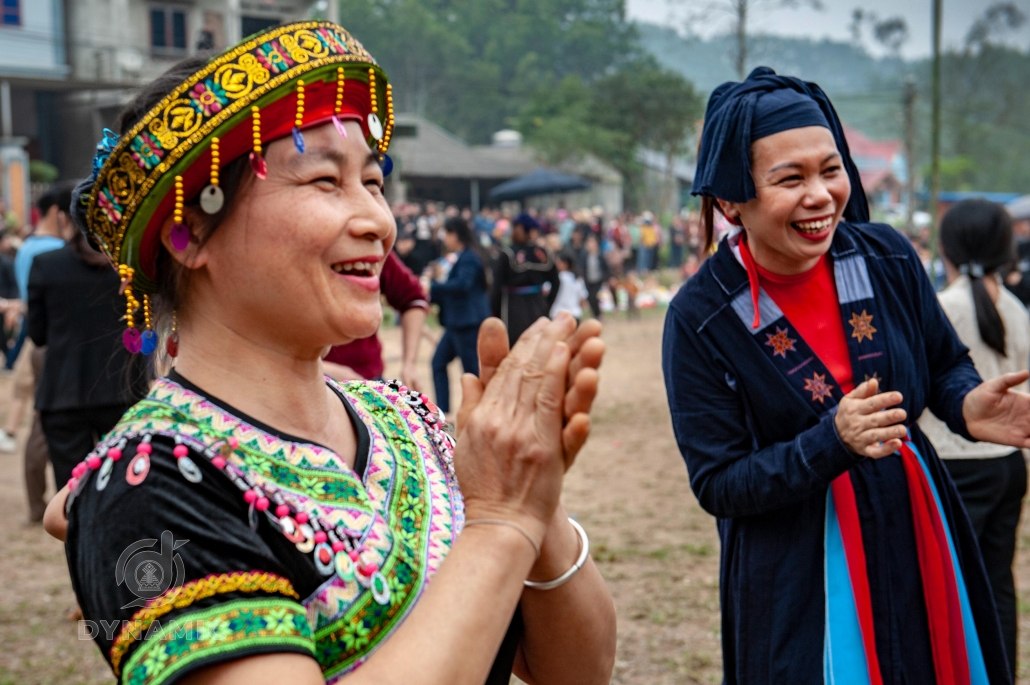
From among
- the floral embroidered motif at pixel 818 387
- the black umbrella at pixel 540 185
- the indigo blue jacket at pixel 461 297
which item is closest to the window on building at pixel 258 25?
the floral embroidered motif at pixel 818 387

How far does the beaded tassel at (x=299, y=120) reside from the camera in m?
1.46

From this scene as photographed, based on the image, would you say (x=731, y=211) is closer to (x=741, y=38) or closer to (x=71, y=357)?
(x=71, y=357)

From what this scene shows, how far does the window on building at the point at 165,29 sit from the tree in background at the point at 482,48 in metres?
6.71

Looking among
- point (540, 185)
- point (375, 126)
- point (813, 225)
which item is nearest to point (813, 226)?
point (813, 225)

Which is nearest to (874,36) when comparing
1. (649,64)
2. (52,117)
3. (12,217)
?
(649,64)

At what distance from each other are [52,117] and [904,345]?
32.9 metres

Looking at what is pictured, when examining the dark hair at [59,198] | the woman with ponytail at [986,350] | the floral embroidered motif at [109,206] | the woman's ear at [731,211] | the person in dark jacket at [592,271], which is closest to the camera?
the floral embroidered motif at [109,206]

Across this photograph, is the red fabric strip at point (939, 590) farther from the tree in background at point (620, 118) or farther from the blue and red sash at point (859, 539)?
the tree in background at point (620, 118)

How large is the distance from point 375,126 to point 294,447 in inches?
21.8

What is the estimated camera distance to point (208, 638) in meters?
1.21

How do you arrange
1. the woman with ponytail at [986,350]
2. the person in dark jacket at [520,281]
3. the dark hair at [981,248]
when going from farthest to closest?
1. the person in dark jacket at [520,281]
2. the dark hair at [981,248]
3. the woman with ponytail at [986,350]

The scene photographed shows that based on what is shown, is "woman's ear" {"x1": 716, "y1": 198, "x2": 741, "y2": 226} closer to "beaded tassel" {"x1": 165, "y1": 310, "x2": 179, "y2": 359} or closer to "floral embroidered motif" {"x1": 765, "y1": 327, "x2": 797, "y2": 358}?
"floral embroidered motif" {"x1": 765, "y1": 327, "x2": 797, "y2": 358}

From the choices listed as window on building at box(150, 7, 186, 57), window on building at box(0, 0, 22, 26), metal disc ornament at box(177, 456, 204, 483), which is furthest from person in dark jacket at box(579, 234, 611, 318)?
window on building at box(0, 0, 22, 26)

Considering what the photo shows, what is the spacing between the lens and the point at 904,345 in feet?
8.41
